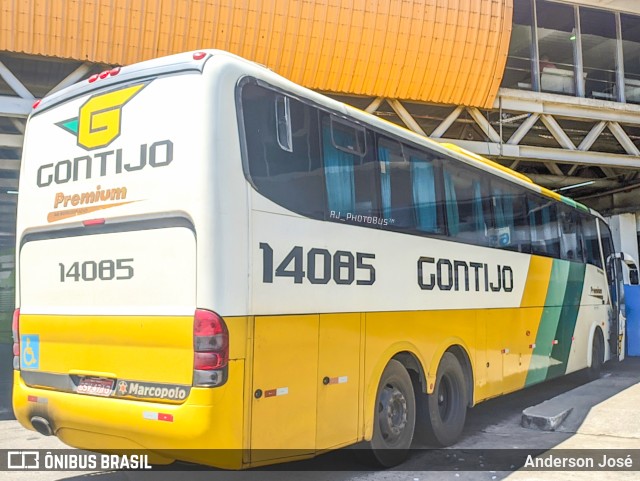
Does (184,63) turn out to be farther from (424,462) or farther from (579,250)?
(579,250)

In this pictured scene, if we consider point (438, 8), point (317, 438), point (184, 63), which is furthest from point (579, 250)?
point (184, 63)

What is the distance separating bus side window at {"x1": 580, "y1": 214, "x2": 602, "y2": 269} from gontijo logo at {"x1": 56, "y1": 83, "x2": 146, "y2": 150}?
943 cm

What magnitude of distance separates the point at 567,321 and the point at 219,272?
8246 millimetres

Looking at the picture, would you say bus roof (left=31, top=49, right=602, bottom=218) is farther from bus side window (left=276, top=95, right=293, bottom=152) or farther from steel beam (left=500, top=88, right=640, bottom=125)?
steel beam (left=500, top=88, right=640, bottom=125)

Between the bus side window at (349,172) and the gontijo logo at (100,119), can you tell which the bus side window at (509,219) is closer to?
the bus side window at (349,172)

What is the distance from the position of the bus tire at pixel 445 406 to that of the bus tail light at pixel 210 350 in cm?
306

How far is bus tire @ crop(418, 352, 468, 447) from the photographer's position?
22.7 ft

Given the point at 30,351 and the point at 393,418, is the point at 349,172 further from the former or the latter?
the point at 30,351

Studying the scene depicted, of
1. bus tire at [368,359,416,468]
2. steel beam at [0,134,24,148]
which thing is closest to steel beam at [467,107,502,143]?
steel beam at [0,134,24,148]

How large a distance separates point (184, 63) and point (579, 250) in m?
9.14

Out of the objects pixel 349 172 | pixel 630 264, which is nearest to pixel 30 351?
pixel 349 172

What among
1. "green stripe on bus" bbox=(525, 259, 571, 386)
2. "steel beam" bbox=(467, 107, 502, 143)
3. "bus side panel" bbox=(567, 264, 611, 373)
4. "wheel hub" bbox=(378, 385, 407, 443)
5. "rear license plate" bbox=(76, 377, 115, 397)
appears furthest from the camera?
"steel beam" bbox=(467, 107, 502, 143)

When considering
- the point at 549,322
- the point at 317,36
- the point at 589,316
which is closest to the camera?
the point at 549,322

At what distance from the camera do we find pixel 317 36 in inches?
532
